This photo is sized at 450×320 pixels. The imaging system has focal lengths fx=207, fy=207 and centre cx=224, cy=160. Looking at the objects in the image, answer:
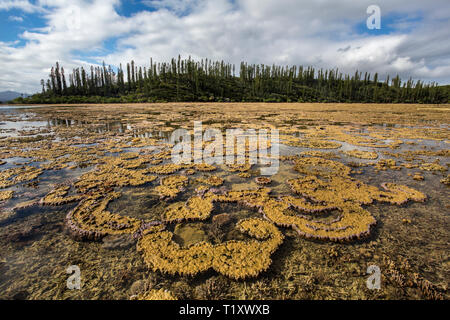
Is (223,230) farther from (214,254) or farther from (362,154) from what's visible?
(362,154)

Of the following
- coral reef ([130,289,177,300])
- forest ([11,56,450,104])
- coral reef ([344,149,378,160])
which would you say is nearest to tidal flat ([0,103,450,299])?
coral reef ([130,289,177,300])

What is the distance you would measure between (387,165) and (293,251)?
4869 millimetres

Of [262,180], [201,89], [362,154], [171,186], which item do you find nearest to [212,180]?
[171,186]

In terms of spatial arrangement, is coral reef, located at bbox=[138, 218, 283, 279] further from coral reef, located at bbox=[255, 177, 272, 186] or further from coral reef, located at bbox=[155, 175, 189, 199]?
coral reef, located at bbox=[255, 177, 272, 186]

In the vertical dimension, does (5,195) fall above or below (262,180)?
below

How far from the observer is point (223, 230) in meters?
2.97

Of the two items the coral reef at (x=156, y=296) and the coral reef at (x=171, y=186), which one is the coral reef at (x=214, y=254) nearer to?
the coral reef at (x=156, y=296)

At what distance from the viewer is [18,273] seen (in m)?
2.24

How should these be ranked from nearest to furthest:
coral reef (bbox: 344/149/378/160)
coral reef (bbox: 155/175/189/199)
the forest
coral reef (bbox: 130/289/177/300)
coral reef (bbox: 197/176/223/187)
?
coral reef (bbox: 130/289/177/300), coral reef (bbox: 155/175/189/199), coral reef (bbox: 197/176/223/187), coral reef (bbox: 344/149/378/160), the forest

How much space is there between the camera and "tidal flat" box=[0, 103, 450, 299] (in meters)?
2.12

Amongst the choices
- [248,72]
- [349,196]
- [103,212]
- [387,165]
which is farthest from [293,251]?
[248,72]

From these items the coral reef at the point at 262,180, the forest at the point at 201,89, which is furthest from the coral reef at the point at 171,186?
the forest at the point at 201,89

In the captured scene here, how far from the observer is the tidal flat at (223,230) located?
212 centimetres

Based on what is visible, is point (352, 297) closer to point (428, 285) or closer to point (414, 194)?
point (428, 285)
